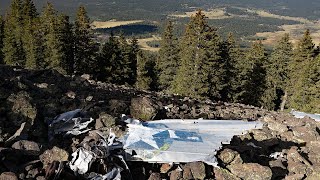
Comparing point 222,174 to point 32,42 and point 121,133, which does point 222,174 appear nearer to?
point 121,133

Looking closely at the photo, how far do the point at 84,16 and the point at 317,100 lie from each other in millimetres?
23219

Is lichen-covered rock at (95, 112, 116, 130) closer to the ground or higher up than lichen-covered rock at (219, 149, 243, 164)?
higher up

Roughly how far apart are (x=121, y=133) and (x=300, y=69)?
30084 millimetres

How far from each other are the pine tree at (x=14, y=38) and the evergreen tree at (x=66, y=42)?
4.62 m

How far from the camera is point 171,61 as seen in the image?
123ft

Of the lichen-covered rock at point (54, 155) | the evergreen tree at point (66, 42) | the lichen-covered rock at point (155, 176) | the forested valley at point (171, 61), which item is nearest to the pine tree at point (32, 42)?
the forested valley at point (171, 61)

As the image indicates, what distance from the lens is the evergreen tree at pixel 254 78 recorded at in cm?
3678

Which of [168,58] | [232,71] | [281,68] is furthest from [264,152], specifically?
[281,68]

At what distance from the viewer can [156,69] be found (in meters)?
42.2

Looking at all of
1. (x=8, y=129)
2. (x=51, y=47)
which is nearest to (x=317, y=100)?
(x=51, y=47)

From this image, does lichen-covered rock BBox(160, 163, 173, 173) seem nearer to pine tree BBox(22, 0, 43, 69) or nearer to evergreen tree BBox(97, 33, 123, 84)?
pine tree BBox(22, 0, 43, 69)

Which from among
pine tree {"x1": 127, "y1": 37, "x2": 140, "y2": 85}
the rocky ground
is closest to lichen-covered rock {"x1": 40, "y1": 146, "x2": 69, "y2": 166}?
the rocky ground

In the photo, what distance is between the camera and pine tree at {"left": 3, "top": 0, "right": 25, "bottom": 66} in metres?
37.2

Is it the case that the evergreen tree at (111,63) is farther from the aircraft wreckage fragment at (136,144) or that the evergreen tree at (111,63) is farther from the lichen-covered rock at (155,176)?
the lichen-covered rock at (155,176)
